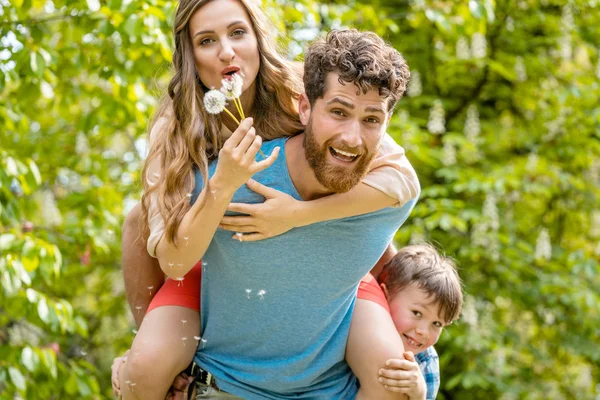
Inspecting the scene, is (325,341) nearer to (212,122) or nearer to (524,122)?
(212,122)

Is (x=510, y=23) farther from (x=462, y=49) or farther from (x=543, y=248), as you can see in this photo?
(x=543, y=248)

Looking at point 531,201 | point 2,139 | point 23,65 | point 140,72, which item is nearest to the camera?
point 23,65

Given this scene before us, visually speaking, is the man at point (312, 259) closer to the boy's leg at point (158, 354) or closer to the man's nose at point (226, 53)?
the boy's leg at point (158, 354)

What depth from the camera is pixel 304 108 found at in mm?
2295

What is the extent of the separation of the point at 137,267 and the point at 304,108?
755 mm

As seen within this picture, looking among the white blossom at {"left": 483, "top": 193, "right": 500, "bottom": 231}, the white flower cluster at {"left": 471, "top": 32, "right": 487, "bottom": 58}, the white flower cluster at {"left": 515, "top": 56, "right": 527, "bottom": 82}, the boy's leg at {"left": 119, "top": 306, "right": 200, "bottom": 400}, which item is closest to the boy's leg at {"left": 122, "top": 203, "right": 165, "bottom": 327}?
the boy's leg at {"left": 119, "top": 306, "right": 200, "bottom": 400}

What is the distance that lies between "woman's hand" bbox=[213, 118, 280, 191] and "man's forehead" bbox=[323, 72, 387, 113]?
0.29 m

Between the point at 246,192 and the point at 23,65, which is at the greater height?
the point at 246,192

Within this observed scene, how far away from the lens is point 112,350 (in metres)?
7.44

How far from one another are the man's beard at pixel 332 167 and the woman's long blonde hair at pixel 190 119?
8.6 inches

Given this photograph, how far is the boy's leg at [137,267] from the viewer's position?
2.53 m

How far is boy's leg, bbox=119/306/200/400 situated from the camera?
7.57ft

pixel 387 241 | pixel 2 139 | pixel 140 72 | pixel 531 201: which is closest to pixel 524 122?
pixel 531 201

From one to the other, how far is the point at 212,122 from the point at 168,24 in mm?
2024
